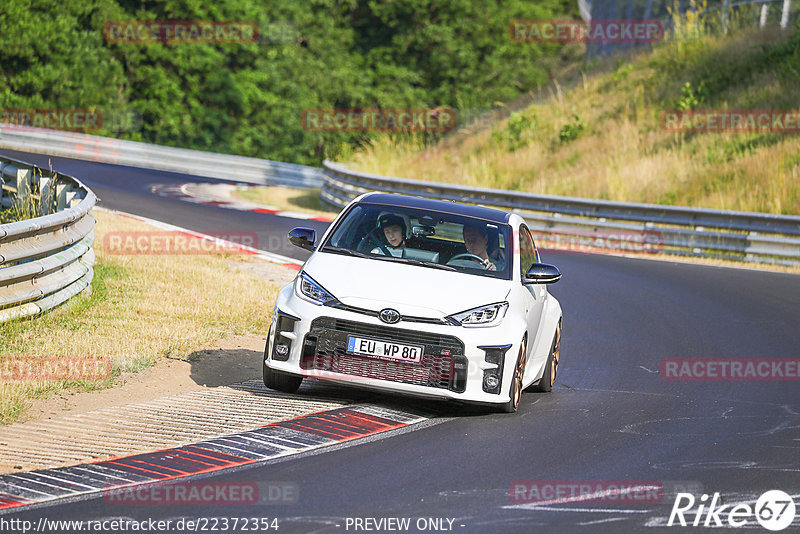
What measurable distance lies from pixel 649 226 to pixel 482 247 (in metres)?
13.8

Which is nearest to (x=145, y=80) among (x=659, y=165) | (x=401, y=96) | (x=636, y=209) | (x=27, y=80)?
(x=27, y=80)

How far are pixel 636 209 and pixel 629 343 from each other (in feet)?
34.1

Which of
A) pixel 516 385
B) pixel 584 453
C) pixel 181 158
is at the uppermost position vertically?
pixel 516 385

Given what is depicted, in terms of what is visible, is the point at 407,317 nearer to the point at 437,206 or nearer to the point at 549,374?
the point at 437,206

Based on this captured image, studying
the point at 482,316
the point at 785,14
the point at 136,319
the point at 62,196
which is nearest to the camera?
the point at 482,316

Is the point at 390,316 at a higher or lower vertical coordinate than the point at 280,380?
higher

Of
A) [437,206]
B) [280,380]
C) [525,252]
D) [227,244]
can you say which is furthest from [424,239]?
[227,244]

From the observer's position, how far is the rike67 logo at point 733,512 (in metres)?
6.08

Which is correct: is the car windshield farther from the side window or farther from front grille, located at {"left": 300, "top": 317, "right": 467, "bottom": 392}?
front grille, located at {"left": 300, "top": 317, "right": 467, "bottom": 392}

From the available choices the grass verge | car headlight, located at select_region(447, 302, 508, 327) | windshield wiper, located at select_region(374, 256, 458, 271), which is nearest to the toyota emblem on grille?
car headlight, located at select_region(447, 302, 508, 327)

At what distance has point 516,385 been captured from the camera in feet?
28.2

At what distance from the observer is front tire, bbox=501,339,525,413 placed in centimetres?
848

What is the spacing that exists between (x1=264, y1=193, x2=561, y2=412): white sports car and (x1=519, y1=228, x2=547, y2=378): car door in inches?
0.9

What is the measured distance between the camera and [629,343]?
41.1 ft
